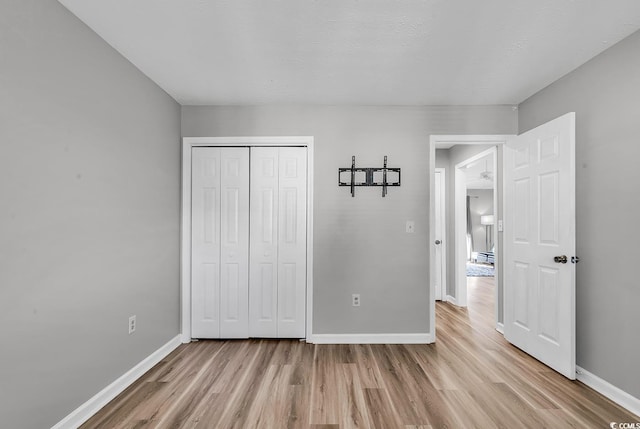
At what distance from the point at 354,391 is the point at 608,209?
2.27 meters

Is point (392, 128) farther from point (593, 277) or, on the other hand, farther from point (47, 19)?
point (47, 19)

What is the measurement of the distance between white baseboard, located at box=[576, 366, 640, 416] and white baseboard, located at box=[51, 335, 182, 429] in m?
3.47

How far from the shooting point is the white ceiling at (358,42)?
1.71 meters

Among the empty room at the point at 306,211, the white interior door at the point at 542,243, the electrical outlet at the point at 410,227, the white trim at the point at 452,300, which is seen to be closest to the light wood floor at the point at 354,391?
the empty room at the point at 306,211

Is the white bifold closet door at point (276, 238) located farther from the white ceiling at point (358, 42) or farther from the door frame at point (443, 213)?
the door frame at point (443, 213)

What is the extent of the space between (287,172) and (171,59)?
4.58ft

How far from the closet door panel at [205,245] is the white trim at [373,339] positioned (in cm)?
115

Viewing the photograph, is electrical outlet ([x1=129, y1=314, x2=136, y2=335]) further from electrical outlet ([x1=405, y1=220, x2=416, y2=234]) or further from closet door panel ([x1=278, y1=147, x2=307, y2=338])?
electrical outlet ([x1=405, y1=220, x2=416, y2=234])

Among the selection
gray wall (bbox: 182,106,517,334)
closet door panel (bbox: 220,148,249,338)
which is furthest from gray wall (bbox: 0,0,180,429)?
gray wall (bbox: 182,106,517,334)

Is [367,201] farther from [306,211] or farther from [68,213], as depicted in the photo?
[68,213]

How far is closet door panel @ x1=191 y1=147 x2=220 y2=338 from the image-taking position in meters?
3.13

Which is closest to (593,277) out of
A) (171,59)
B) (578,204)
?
(578,204)

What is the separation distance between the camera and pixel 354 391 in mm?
2154

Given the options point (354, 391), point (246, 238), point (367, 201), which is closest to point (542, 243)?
point (367, 201)
